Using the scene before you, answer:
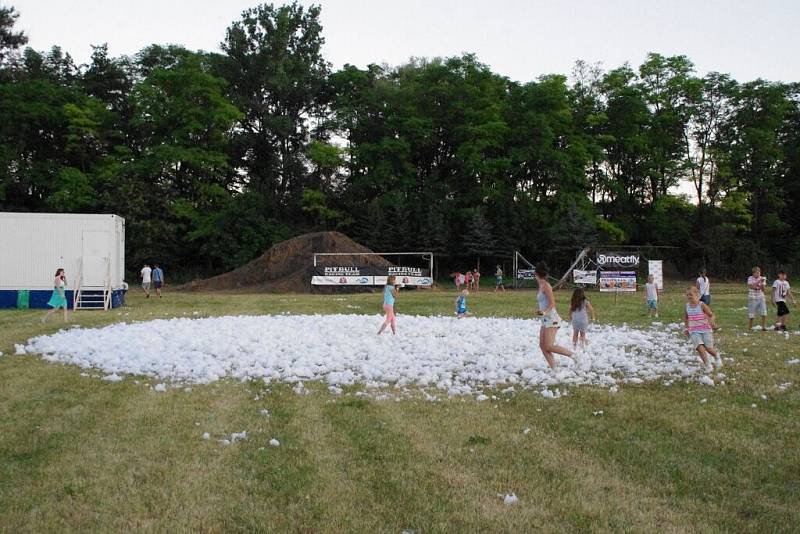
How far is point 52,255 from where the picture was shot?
2455 centimetres

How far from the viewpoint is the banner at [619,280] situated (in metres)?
32.8

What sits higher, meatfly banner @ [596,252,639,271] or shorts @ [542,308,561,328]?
meatfly banner @ [596,252,639,271]

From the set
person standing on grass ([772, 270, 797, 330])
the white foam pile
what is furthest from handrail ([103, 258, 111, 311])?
person standing on grass ([772, 270, 797, 330])

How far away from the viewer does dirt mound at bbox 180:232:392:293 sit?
131 ft

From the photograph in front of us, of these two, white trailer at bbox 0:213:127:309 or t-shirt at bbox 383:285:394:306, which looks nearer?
t-shirt at bbox 383:285:394:306

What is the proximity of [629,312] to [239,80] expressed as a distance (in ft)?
161

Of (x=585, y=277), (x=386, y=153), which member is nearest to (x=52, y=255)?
(x=585, y=277)

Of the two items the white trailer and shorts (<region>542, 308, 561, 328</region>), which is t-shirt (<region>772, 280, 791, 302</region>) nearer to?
shorts (<region>542, 308, 561, 328</region>)

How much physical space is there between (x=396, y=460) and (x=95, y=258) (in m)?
22.4

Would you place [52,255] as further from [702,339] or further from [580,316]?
[702,339]

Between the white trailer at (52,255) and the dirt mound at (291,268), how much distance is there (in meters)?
15.2

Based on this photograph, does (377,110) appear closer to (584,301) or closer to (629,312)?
(629,312)

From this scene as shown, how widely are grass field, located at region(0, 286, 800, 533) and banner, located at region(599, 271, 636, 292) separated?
23763 mm

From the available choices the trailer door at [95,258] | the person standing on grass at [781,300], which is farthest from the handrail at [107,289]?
the person standing on grass at [781,300]
